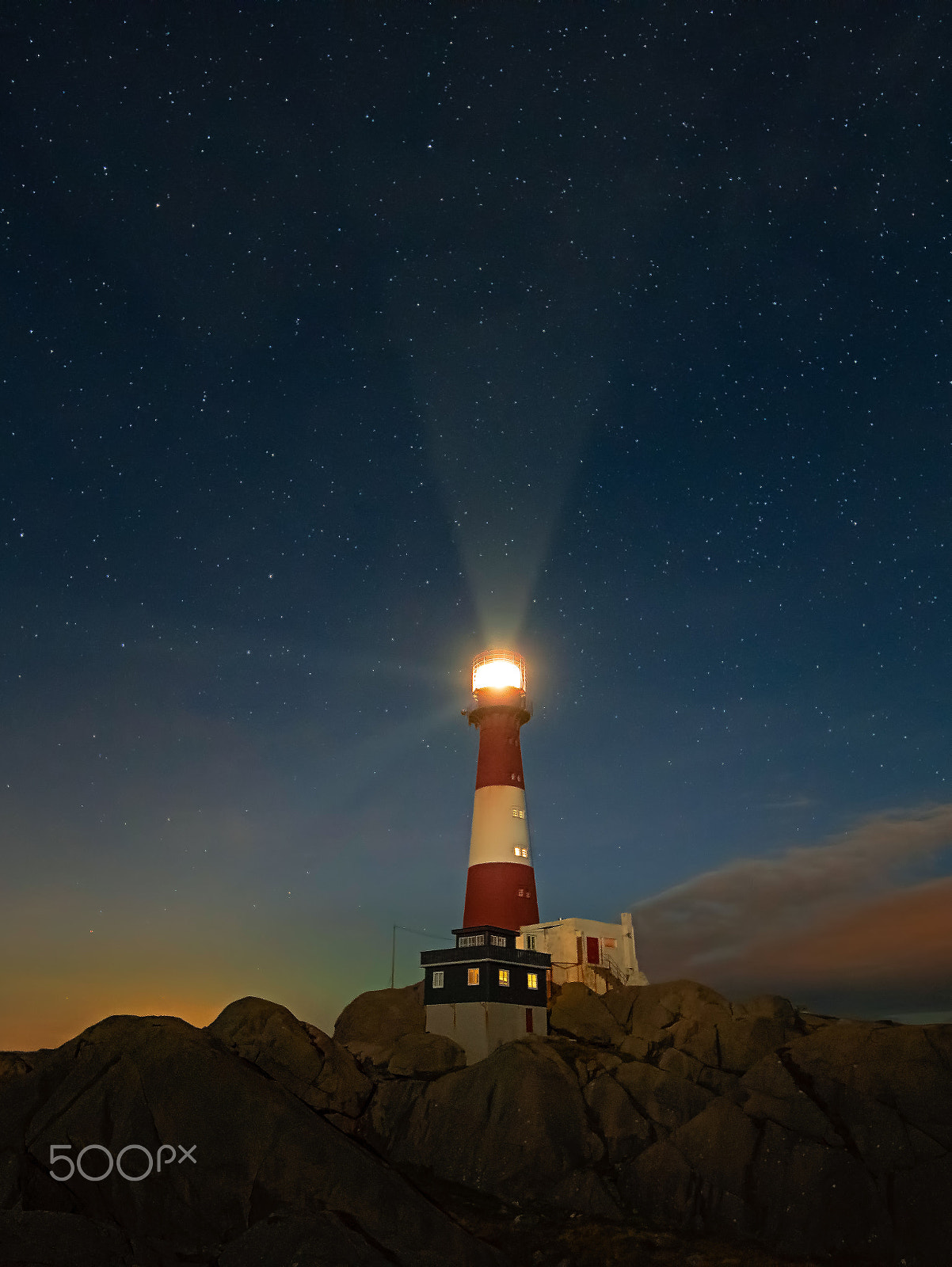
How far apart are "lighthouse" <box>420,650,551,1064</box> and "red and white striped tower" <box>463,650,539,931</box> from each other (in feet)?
0.19

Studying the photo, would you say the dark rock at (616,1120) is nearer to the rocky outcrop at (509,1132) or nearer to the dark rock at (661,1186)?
the rocky outcrop at (509,1132)

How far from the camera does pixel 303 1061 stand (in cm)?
5025

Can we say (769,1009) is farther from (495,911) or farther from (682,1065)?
(495,911)

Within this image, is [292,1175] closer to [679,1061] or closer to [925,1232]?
[679,1061]

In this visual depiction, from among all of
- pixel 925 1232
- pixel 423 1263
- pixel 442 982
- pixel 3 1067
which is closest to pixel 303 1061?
pixel 442 982

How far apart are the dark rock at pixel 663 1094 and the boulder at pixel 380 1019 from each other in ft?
47.5

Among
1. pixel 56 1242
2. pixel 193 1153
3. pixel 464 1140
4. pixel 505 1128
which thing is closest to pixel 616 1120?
pixel 505 1128

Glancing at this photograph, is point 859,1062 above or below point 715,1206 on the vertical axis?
above

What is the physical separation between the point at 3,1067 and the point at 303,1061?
1463 centimetres

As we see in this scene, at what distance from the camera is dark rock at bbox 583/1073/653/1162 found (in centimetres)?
4397

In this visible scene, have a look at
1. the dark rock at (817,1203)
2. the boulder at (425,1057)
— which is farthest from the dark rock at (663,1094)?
the boulder at (425,1057)
